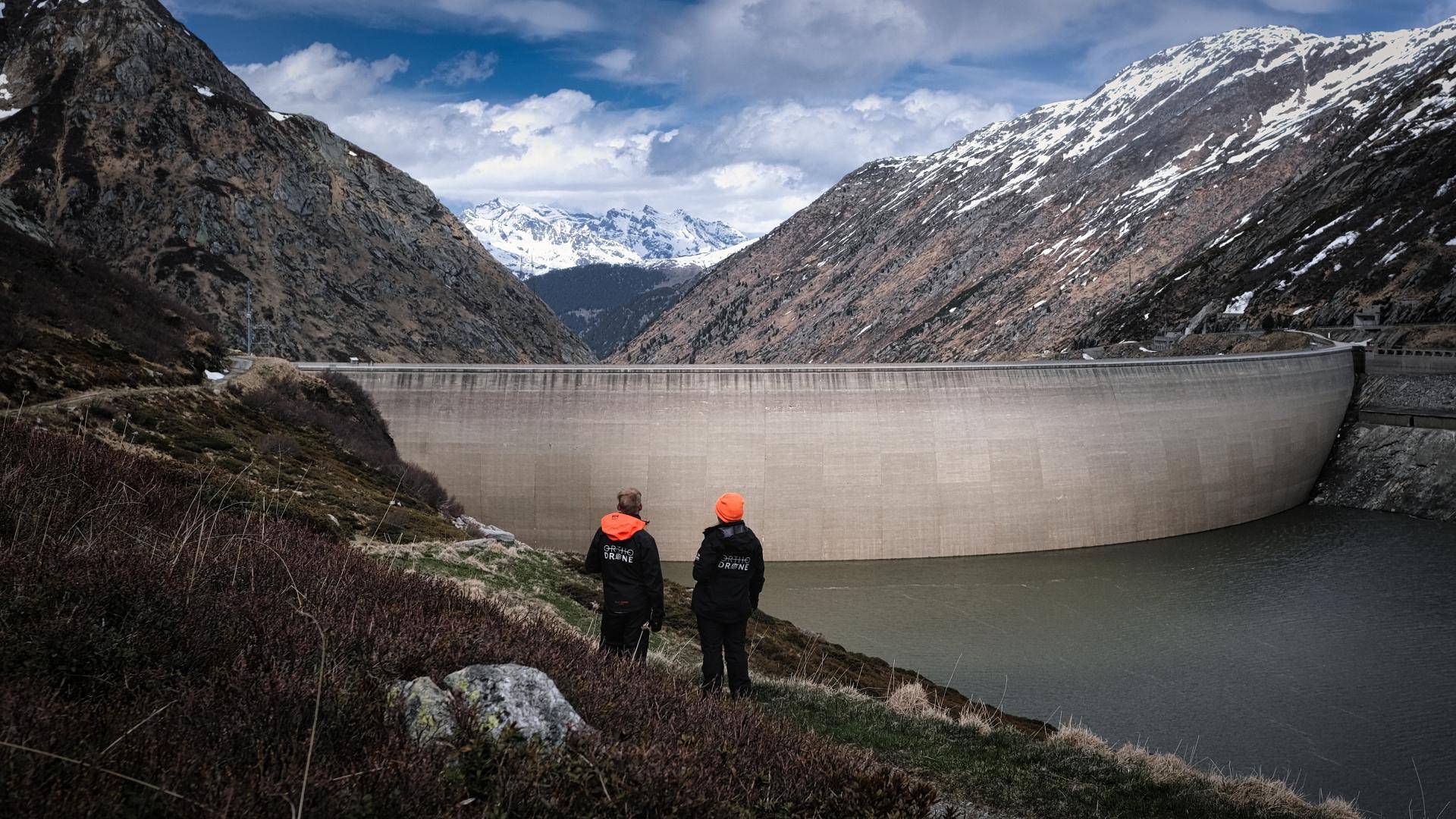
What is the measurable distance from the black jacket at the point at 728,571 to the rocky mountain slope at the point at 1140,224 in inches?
1918

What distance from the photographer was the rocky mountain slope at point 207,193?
5491 cm

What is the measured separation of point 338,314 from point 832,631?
4773 centimetres

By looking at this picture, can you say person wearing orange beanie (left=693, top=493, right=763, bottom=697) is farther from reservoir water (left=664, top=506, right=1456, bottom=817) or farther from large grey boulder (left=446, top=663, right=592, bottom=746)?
reservoir water (left=664, top=506, right=1456, bottom=817)

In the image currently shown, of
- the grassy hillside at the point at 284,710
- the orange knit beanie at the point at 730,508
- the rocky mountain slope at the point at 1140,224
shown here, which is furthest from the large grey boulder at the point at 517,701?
the rocky mountain slope at the point at 1140,224

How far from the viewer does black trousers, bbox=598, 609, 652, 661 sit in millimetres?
7375

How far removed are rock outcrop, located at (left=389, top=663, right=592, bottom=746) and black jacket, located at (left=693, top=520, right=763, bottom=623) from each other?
2.97 m

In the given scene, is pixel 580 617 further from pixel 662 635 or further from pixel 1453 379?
pixel 1453 379

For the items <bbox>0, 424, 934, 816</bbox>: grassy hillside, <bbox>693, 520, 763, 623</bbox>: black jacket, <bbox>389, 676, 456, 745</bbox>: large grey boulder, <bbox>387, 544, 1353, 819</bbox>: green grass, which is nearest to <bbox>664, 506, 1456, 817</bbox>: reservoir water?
<bbox>387, 544, 1353, 819</bbox>: green grass

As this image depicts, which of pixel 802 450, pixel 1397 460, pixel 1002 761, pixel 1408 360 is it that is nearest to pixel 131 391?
pixel 1002 761

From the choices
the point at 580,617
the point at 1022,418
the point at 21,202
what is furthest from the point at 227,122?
the point at 580,617

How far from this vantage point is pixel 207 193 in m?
58.2

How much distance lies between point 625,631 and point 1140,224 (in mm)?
103972

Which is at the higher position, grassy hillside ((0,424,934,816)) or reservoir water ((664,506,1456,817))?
grassy hillside ((0,424,934,816))

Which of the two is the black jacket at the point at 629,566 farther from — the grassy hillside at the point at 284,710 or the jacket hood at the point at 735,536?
the grassy hillside at the point at 284,710
